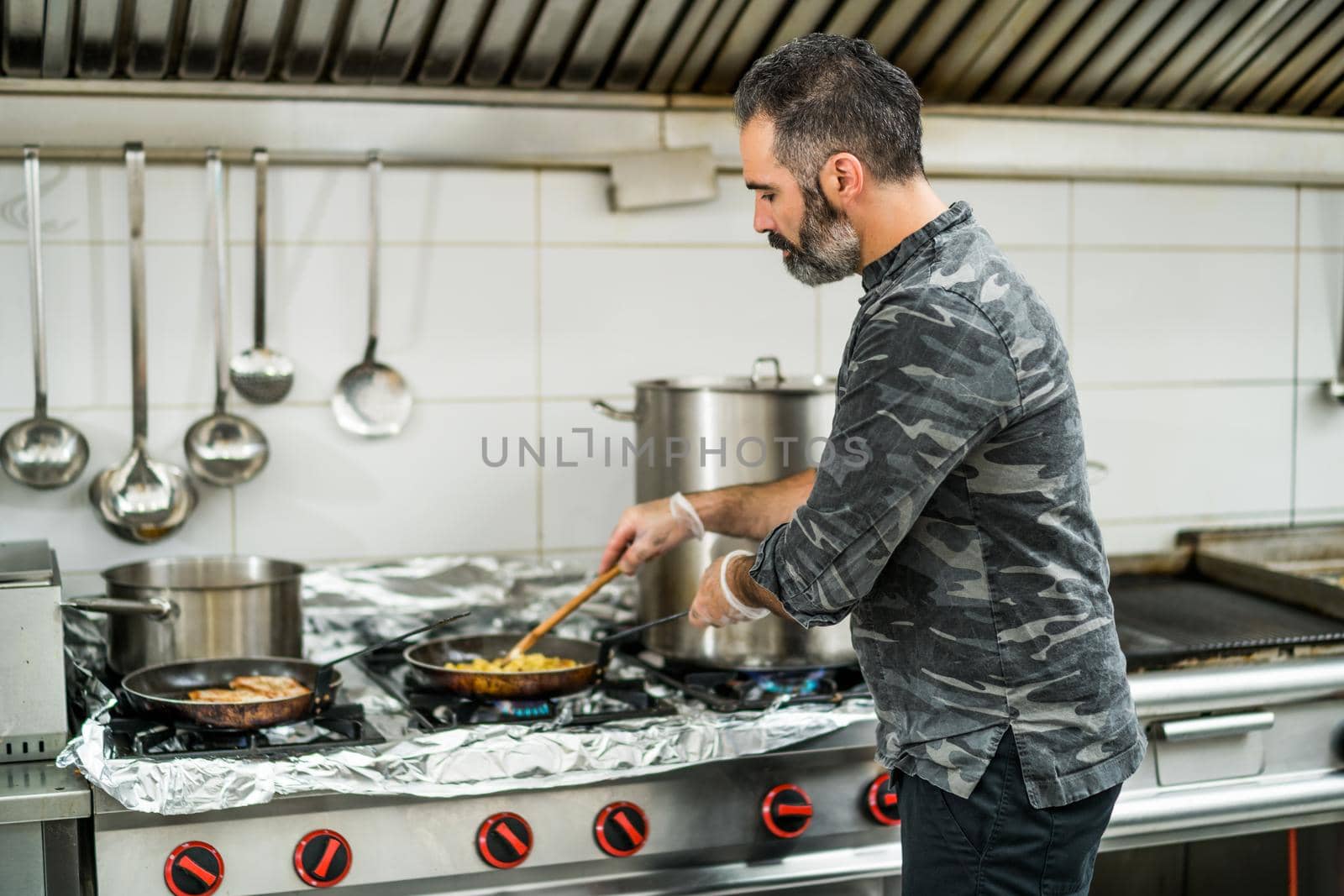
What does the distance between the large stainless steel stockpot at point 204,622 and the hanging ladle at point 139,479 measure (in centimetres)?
15

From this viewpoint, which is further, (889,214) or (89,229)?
(89,229)

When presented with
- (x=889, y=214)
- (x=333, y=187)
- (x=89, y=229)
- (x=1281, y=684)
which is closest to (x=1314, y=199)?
(x=1281, y=684)

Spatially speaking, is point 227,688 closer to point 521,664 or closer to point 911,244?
point 521,664

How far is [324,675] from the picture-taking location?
4.87 feet

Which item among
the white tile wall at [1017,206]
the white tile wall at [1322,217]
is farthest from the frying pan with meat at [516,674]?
the white tile wall at [1322,217]

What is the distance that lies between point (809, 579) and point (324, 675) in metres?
0.60

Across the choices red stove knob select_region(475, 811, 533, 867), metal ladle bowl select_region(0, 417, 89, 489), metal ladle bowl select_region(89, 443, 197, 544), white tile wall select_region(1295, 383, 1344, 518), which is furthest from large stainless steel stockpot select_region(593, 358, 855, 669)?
white tile wall select_region(1295, 383, 1344, 518)

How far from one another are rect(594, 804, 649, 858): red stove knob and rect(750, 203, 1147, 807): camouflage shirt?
0.36m

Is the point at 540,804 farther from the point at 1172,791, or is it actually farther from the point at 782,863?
the point at 1172,791

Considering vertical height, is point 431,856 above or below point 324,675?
below

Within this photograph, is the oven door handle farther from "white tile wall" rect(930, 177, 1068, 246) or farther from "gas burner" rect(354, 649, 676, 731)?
"white tile wall" rect(930, 177, 1068, 246)

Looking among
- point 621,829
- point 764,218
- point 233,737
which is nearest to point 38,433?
point 233,737

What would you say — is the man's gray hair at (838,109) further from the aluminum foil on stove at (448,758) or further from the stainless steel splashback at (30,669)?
the stainless steel splashback at (30,669)

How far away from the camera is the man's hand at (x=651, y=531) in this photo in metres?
1.58
